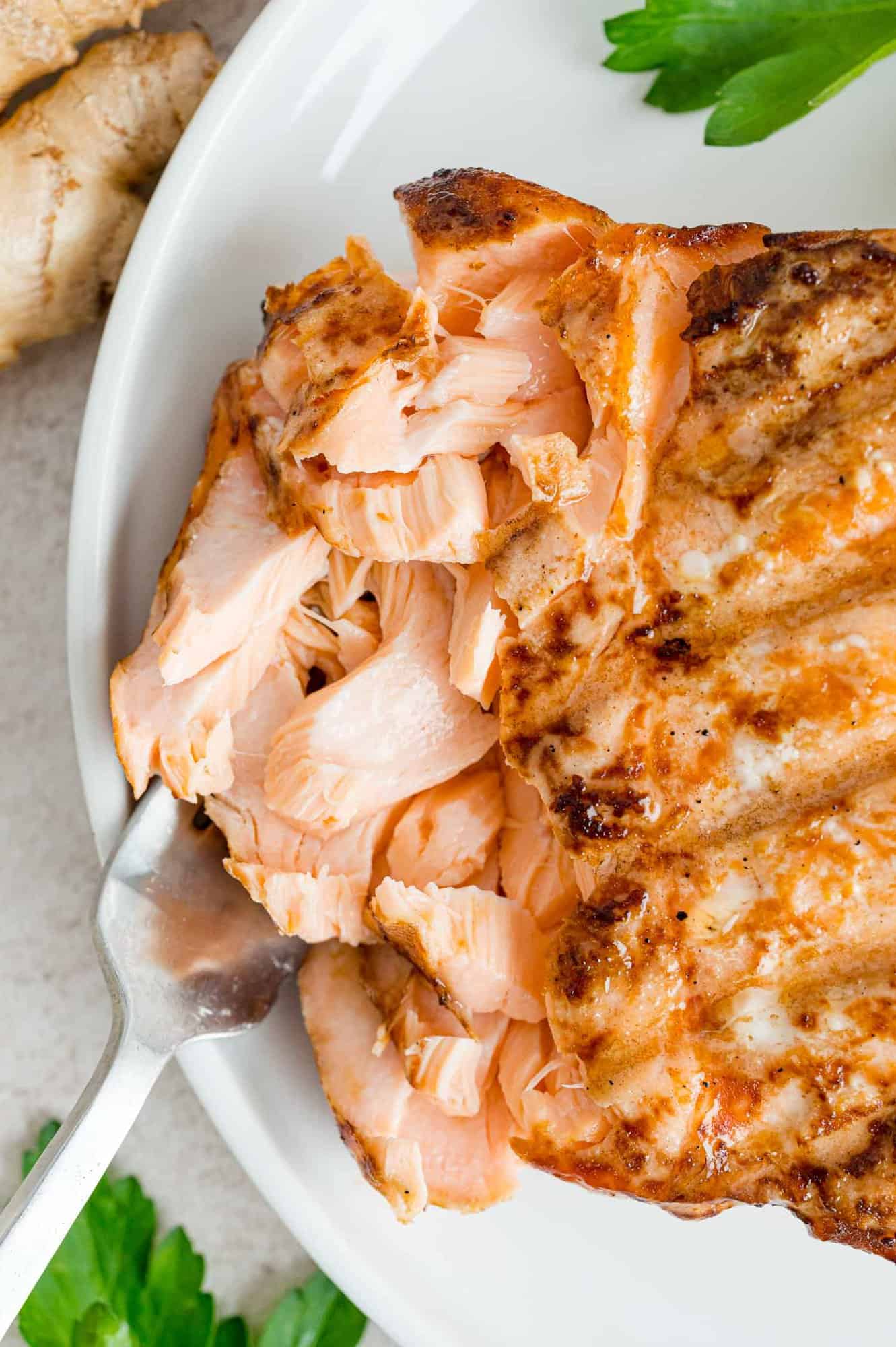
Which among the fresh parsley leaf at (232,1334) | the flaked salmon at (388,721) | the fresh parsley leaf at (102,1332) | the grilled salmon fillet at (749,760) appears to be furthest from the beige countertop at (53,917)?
the grilled salmon fillet at (749,760)

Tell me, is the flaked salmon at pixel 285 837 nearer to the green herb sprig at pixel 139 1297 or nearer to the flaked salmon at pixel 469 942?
the flaked salmon at pixel 469 942

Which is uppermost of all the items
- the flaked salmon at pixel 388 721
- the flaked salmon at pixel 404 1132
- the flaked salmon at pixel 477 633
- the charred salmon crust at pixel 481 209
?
the charred salmon crust at pixel 481 209

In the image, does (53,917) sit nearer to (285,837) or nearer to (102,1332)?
(102,1332)

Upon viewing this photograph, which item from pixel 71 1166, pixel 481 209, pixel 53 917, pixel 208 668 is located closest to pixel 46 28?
pixel 481 209

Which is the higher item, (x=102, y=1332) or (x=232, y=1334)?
(x=102, y=1332)

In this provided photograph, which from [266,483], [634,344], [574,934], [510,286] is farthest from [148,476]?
[574,934]

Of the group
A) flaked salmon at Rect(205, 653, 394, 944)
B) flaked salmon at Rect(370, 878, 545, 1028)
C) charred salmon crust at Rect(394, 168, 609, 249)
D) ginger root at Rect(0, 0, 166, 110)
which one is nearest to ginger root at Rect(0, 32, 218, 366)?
ginger root at Rect(0, 0, 166, 110)

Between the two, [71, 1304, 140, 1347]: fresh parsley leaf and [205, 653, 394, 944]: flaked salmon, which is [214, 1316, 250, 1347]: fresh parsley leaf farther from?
[205, 653, 394, 944]: flaked salmon
